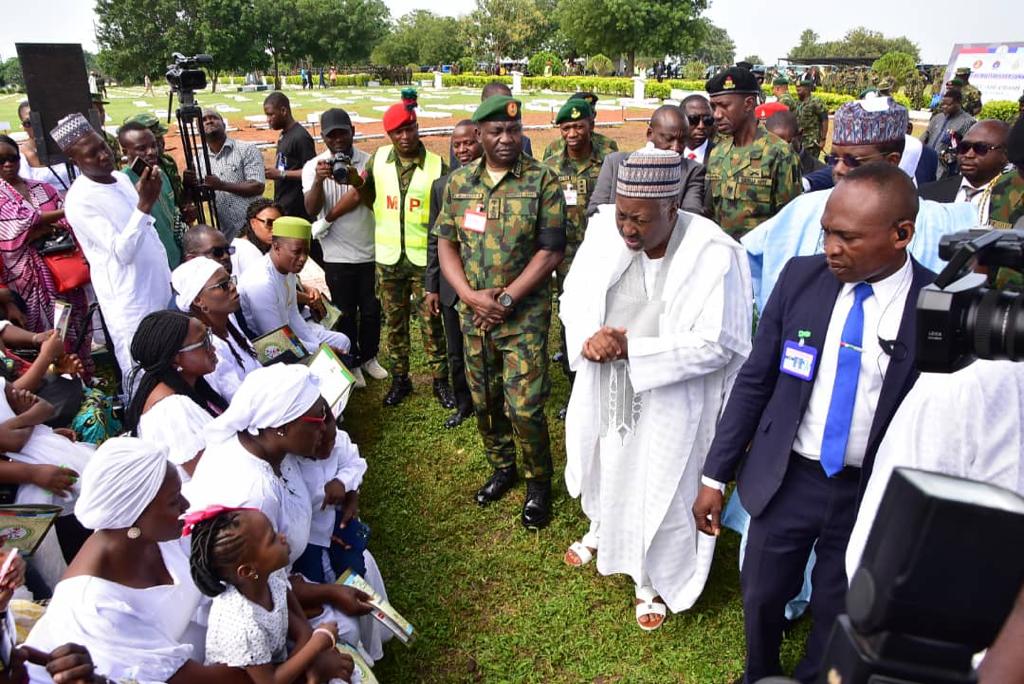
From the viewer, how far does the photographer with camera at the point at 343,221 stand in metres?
5.22

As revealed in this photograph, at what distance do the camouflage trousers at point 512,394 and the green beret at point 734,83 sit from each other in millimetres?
2174

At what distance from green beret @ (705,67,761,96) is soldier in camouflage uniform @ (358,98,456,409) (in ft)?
6.56

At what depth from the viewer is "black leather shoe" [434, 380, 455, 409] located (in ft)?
17.8

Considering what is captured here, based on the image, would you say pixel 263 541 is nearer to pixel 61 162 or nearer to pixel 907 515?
pixel 907 515

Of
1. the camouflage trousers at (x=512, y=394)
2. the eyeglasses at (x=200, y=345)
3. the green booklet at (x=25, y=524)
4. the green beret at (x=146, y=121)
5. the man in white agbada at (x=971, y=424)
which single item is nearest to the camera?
the man in white agbada at (x=971, y=424)

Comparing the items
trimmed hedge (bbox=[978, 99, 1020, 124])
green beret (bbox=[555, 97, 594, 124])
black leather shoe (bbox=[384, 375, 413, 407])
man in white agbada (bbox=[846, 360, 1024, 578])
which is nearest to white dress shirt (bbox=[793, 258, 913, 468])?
man in white agbada (bbox=[846, 360, 1024, 578])

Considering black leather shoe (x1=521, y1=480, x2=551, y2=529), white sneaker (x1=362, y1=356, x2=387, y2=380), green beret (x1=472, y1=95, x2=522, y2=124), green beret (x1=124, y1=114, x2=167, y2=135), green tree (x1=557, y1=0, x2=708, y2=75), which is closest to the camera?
green beret (x1=472, y1=95, x2=522, y2=124)

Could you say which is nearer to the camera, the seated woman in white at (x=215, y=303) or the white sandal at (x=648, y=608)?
the white sandal at (x=648, y=608)

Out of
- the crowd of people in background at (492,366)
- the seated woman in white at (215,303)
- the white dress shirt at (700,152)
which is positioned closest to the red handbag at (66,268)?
the crowd of people in background at (492,366)

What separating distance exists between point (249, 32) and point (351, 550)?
63.3m

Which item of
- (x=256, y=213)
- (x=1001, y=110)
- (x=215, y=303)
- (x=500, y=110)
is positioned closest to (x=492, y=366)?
(x=500, y=110)

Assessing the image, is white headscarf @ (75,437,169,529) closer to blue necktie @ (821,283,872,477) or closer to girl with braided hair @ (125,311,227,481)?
girl with braided hair @ (125,311,227,481)

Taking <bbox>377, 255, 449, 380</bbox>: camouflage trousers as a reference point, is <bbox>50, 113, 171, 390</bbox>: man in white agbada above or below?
above

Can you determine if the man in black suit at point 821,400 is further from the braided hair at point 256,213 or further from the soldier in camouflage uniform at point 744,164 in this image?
the braided hair at point 256,213
